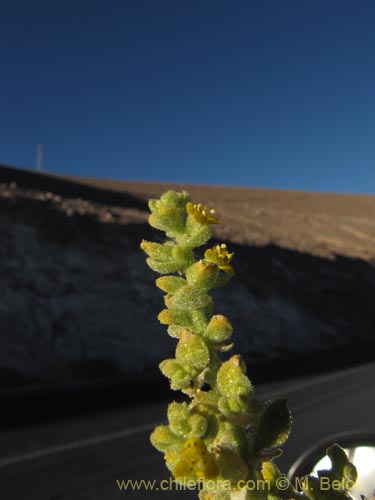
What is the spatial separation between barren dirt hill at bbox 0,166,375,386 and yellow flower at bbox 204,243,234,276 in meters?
11.2

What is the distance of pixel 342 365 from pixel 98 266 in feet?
24.4

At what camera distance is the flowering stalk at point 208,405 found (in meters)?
0.45

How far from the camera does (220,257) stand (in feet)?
1.89

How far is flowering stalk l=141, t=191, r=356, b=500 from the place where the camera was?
45 cm

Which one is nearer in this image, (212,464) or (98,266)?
(212,464)

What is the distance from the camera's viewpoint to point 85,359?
12742 millimetres

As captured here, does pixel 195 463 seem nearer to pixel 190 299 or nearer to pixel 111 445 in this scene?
pixel 190 299

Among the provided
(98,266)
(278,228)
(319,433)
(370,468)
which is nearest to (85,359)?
(98,266)

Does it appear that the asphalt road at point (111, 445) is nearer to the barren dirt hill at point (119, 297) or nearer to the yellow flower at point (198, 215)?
the barren dirt hill at point (119, 297)

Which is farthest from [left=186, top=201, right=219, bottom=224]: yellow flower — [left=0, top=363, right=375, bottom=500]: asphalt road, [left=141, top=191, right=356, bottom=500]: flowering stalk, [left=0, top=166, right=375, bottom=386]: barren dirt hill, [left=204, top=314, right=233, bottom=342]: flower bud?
[left=0, top=166, right=375, bottom=386]: barren dirt hill

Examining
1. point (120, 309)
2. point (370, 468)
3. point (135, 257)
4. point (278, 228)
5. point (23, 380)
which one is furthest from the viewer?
point (278, 228)

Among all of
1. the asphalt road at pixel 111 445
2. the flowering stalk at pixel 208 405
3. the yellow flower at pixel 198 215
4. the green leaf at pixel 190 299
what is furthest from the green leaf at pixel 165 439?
the asphalt road at pixel 111 445

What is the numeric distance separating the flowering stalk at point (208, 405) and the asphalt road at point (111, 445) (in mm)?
4147

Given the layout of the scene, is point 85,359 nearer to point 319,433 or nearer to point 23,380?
point 23,380
